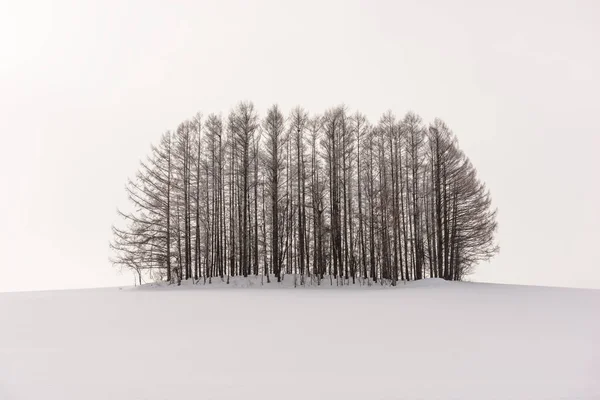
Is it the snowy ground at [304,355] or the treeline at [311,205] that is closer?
the snowy ground at [304,355]

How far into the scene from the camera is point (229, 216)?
87.1 feet

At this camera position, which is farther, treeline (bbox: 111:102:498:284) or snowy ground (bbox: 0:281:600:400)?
treeline (bbox: 111:102:498:284)

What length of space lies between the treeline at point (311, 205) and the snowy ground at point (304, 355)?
1450cm

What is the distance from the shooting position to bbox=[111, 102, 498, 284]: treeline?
2548 cm

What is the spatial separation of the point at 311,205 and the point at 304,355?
66.8ft

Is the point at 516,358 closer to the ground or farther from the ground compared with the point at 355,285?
farther from the ground

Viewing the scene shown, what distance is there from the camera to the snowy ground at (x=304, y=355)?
459 cm

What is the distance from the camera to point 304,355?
603 cm

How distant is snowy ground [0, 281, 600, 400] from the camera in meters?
4.59

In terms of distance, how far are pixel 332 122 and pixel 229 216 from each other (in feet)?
29.6

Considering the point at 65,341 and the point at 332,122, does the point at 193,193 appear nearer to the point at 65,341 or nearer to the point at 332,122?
the point at 332,122

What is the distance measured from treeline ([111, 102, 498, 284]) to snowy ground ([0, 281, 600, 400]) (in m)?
14.5

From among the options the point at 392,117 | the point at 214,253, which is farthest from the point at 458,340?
the point at 392,117

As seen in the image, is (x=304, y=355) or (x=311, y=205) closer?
(x=304, y=355)
